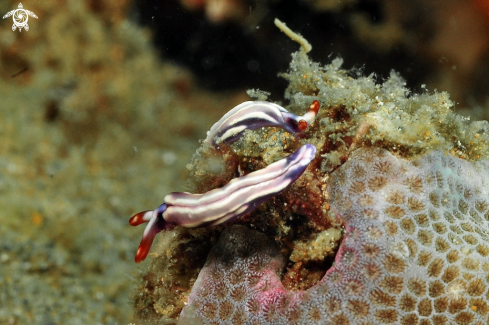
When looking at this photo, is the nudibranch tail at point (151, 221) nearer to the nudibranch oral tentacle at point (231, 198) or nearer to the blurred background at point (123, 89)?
the nudibranch oral tentacle at point (231, 198)

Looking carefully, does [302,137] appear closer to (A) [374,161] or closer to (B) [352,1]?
(A) [374,161]

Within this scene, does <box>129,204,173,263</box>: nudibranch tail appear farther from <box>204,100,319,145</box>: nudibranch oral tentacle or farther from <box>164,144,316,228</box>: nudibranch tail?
<box>204,100,319,145</box>: nudibranch oral tentacle

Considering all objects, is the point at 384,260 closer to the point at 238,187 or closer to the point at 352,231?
the point at 352,231

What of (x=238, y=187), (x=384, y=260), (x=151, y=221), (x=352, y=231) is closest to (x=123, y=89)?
(x=151, y=221)

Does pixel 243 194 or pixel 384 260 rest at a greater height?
pixel 243 194

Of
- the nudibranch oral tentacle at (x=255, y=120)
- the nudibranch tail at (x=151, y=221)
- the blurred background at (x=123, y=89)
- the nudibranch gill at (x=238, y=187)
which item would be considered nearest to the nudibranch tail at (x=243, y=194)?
the nudibranch gill at (x=238, y=187)

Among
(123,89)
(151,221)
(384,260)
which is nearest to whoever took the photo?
(384,260)

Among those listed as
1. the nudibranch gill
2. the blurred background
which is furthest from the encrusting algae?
the blurred background
